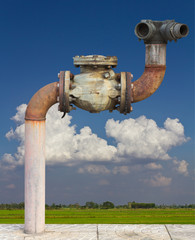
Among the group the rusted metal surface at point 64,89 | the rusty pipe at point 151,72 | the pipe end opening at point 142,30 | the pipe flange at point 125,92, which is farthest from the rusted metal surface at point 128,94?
the rusted metal surface at point 64,89

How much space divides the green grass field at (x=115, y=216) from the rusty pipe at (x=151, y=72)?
522cm

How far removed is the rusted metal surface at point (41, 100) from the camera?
942 cm

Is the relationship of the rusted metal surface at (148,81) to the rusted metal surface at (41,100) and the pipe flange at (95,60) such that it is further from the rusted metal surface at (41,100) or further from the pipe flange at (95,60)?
the rusted metal surface at (41,100)

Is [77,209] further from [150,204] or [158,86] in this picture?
[158,86]

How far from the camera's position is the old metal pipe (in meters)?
9.41

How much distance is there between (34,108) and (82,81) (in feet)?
4.36

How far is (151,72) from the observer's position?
31.3 feet

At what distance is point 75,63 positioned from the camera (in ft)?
31.3

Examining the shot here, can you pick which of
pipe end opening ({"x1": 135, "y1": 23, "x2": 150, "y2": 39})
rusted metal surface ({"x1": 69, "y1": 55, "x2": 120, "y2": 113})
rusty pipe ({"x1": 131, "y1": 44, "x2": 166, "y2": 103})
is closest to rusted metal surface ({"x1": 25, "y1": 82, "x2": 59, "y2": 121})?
rusted metal surface ({"x1": 69, "y1": 55, "x2": 120, "y2": 113})

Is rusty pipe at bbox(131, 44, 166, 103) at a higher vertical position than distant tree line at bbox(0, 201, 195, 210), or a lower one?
higher

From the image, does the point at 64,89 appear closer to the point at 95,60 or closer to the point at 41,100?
the point at 41,100

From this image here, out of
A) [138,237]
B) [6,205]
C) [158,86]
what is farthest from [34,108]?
[6,205]

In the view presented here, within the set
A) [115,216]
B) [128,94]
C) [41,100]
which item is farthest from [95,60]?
[115,216]

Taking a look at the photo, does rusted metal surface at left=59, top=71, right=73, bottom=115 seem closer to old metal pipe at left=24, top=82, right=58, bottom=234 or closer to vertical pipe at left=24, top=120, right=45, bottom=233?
old metal pipe at left=24, top=82, right=58, bottom=234
